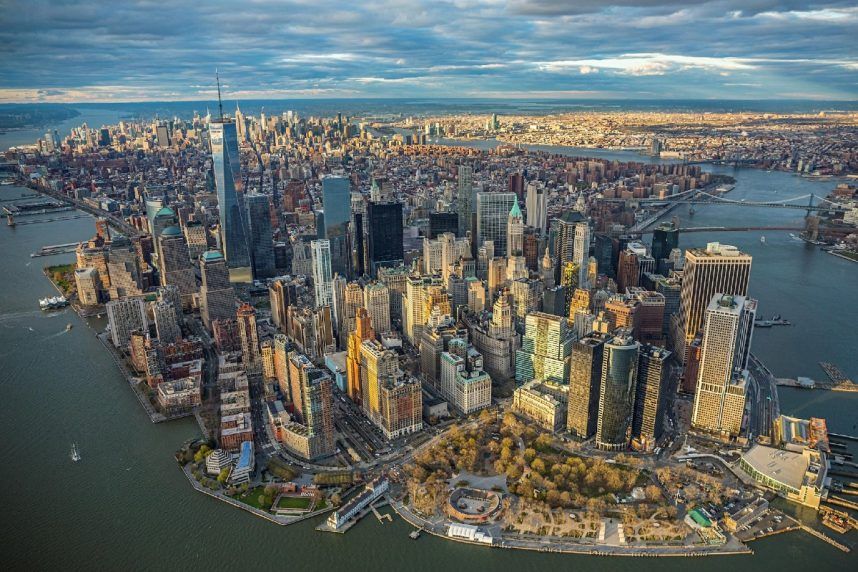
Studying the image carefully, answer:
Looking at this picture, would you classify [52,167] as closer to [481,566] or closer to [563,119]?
[481,566]

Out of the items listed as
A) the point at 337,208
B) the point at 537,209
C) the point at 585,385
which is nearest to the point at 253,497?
the point at 585,385

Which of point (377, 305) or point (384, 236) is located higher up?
point (384, 236)

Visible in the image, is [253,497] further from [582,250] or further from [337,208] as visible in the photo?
[337,208]

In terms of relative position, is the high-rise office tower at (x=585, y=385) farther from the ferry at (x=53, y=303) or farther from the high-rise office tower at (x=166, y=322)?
the ferry at (x=53, y=303)

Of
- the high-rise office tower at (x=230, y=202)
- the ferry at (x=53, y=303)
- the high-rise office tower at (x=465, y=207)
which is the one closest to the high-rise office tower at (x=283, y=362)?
the high-rise office tower at (x=230, y=202)

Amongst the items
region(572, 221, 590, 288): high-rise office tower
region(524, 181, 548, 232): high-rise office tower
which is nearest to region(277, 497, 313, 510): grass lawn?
region(572, 221, 590, 288): high-rise office tower

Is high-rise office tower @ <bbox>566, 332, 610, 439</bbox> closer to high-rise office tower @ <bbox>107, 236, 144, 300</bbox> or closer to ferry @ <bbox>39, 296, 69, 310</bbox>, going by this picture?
high-rise office tower @ <bbox>107, 236, 144, 300</bbox>
